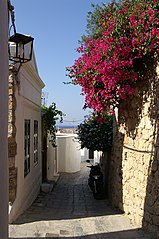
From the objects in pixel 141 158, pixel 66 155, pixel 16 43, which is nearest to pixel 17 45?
pixel 16 43

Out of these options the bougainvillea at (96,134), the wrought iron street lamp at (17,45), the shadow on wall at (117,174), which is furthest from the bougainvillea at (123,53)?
the bougainvillea at (96,134)

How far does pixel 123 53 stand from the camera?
4184 mm

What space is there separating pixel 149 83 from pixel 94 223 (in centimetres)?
267

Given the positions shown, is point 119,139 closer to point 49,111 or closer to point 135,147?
point 135,147

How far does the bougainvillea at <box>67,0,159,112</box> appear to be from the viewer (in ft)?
13.4

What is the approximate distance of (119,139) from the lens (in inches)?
244

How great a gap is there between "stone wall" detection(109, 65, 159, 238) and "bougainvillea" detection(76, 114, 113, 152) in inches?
57.1

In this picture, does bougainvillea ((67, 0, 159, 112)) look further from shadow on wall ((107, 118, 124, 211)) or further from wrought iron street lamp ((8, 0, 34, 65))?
shadow on wall ((107, 118, 124, 211))

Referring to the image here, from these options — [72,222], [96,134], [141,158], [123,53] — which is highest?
[123,53]

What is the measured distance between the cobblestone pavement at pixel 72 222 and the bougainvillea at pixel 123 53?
2.07m

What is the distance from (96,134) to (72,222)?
324 cm

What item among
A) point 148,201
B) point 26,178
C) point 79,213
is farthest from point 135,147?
point 26,178

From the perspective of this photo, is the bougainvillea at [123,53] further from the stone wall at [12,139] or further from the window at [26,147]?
the window at [26,147]

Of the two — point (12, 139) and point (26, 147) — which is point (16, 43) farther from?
point (26, 147)
